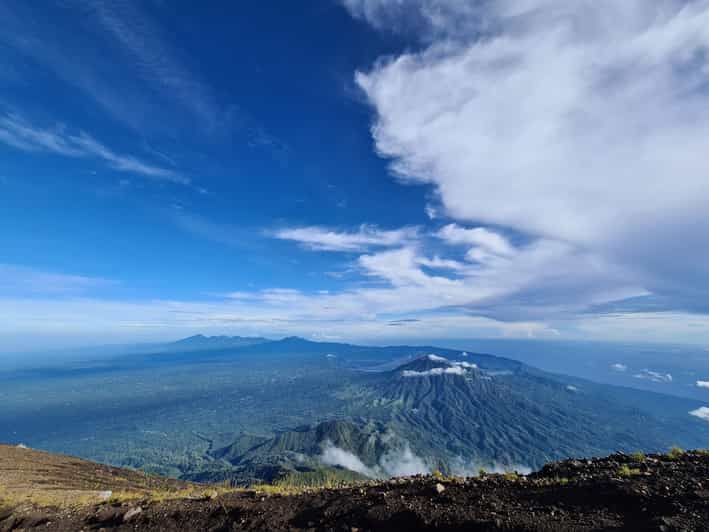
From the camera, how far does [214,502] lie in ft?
32.7

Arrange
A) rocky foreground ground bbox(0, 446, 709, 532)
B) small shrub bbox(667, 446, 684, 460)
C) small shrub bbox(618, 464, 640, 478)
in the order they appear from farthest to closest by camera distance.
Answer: small shrub bbox(667, 446, 684, 460), small shrub bbox(618, 464, 640, 478), rocky foreground ground bbox(0, 446, 709, 532)

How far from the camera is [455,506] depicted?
24.1 feet

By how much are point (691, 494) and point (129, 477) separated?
1461 inches

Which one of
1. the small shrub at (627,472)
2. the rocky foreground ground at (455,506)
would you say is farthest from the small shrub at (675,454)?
the small shrub at (627,472)

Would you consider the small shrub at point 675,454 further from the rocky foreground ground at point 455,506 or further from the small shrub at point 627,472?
the small shrub at point 627,472

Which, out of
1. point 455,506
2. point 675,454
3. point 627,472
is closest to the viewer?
point 455,506

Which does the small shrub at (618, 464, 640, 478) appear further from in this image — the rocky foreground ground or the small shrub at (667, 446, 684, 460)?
the small shrub at (667, 446, 684, 460)

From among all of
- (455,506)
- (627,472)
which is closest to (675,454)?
(627,472)

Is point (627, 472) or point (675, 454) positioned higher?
point (627, 472)

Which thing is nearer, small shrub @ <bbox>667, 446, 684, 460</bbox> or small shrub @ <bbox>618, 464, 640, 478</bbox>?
small shrub @ <bbox>618, 464, 640, 478</bbox>

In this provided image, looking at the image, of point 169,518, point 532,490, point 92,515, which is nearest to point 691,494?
point 532,490

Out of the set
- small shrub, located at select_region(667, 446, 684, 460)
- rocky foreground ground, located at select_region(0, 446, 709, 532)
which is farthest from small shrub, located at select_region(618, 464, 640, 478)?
small shrub, located at select_region(667, 446, 684, 460)

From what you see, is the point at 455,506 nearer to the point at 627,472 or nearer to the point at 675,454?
the point at 627,472

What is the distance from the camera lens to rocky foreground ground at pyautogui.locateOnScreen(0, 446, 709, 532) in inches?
246
